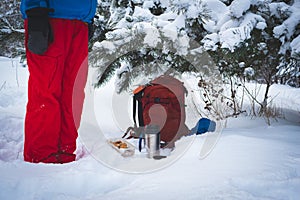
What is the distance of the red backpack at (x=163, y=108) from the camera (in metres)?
2.38

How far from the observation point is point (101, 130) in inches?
105

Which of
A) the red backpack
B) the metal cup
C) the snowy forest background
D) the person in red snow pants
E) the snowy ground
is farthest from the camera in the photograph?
the red backpack

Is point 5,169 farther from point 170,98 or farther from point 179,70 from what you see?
point 179,70

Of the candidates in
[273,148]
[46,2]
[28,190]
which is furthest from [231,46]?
[28,190]

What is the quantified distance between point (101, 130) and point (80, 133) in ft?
1.11

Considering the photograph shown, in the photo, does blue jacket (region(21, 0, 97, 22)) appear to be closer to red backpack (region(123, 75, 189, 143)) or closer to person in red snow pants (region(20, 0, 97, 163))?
person in red snow pants (region(20, 0, 97, 163))

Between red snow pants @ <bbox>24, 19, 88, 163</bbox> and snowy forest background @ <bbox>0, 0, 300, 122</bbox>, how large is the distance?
2.50 feet

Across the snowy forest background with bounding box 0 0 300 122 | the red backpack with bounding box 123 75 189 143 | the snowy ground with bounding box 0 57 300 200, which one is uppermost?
the snowy forest background with bounding box 0 0 300 122

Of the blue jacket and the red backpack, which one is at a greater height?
the blue jacket

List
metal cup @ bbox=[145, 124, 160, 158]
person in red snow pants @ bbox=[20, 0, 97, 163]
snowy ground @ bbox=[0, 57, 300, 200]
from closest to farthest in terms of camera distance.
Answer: snowy ground @ bbox=[0, 57, 300, 200]
person in red snow pants @ bbox=[20, 0, 97, 163]
metal cup @ bbox=[145, 124, 160, 158]

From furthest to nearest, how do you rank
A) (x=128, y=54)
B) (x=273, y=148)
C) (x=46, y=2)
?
(x=128, y=54) < (x=46, y=2) < (x=273, y=148)

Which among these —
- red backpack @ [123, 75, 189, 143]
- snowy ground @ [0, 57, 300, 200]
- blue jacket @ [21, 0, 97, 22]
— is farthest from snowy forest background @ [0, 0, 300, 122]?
snowy ground @ [0, 57, 300, 200]

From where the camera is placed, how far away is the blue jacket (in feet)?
5.40

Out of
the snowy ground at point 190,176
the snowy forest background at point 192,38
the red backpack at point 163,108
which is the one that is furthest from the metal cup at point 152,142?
the snowy forest background at point 192,38
